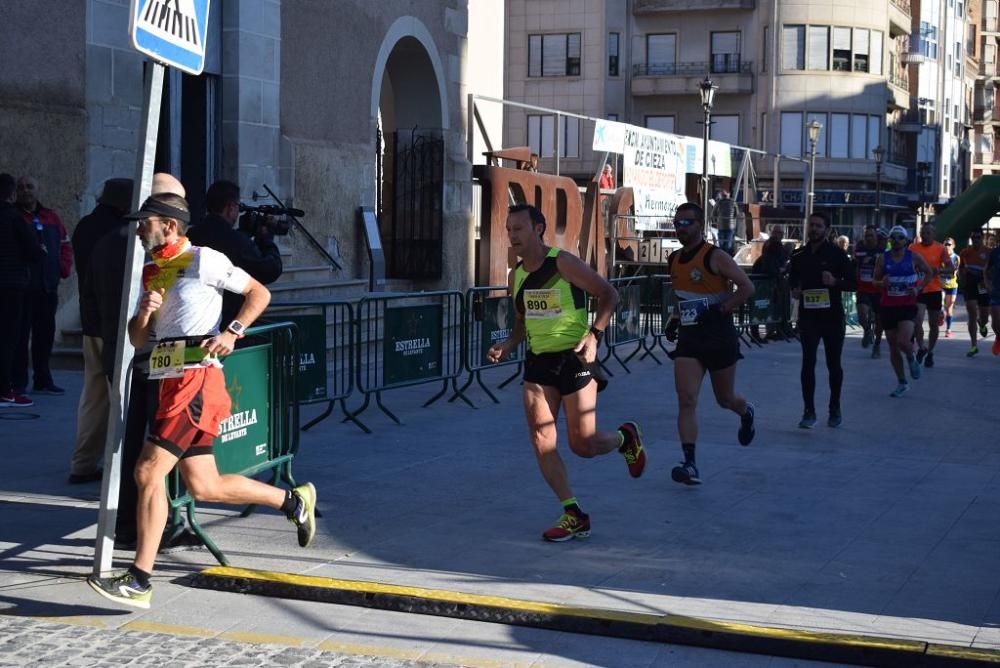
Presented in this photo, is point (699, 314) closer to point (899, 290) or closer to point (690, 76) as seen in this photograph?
point (899, 290)

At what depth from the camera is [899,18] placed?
6538 centimetres

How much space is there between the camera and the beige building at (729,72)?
60.4m

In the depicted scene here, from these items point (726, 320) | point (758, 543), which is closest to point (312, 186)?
point (726, 320)

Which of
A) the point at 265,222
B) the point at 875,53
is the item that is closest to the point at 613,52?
the point at 875,53

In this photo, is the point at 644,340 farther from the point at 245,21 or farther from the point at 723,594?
the point at 723,594

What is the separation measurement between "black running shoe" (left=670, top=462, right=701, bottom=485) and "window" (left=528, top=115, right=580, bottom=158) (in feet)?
162

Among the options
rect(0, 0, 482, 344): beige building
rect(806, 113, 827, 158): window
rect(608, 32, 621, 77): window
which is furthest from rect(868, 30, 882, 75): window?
rect(0, 0, 482, 344): beige building

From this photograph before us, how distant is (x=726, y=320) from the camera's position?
10305mm

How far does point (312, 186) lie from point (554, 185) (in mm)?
4909

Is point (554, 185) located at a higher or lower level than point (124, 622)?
higher

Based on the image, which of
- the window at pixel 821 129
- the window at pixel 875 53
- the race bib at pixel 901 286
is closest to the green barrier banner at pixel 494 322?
the race bib at pixel 901 286

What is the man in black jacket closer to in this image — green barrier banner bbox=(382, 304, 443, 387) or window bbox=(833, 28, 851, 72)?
green barrier banner bbox=(382, 304, 443, 387)

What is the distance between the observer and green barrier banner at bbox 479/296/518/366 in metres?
14.8

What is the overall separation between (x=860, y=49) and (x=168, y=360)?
58800 mm
